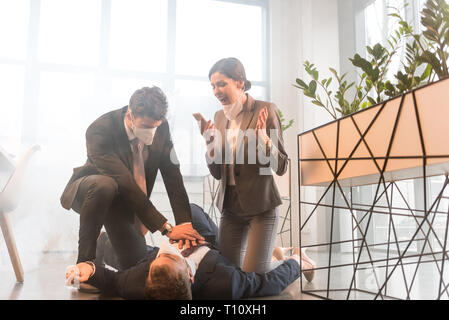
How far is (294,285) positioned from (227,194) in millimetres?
466

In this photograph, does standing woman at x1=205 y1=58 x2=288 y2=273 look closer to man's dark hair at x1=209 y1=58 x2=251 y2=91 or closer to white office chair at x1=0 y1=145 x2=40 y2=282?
man's dark hair at x1=209 y1=58 x2=251 y2=91

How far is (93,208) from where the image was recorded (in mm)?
1362

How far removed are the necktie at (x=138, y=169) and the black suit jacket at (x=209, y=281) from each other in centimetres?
18

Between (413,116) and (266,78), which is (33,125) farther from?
(413,116)

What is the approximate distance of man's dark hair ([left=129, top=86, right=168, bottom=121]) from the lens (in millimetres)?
Result: 1451

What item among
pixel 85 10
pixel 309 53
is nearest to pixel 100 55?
pixel 85 10

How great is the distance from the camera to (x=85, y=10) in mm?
3553

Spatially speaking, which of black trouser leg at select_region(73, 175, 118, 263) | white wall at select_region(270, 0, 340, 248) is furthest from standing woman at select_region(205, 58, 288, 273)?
white wall at select_region(270, 0, 340, 248)

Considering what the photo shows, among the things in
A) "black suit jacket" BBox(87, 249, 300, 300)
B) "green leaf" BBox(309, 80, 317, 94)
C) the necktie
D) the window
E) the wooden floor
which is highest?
the window

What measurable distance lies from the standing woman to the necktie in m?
0.27

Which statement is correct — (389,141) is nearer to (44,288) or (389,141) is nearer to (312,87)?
(312,87)

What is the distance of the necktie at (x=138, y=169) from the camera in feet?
4.85

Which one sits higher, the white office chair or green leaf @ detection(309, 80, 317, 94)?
green leaf @ detection(309, 80, 317, 94)

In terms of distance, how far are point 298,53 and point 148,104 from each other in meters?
2.54
